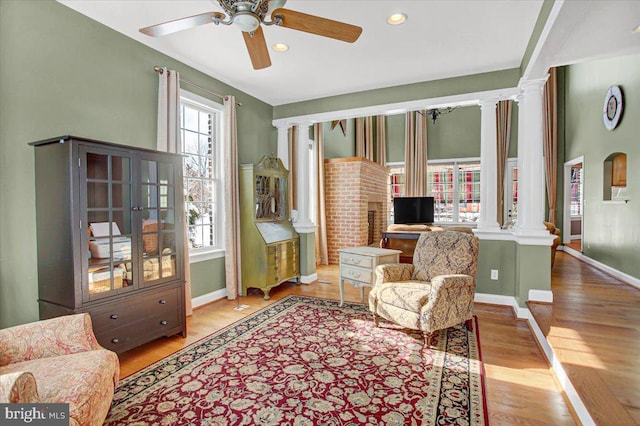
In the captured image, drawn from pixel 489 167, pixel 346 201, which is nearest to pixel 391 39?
pixel 489 167

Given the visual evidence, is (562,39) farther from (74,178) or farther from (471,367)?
(74,178)

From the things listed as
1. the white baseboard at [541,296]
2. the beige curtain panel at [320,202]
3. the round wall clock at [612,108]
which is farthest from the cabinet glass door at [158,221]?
the round wall clock at [612,108]

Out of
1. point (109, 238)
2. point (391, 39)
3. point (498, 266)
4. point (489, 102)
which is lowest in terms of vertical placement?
point (498, 266)

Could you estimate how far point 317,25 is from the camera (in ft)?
6.64

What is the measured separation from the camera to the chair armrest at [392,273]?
3137 mm

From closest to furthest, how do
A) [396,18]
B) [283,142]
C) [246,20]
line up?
[246,20] < [396,18] < [283,142]

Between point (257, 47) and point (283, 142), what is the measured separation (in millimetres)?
2803

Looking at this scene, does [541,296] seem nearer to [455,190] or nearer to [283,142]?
[283,142]

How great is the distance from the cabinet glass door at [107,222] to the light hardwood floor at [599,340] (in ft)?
10.1

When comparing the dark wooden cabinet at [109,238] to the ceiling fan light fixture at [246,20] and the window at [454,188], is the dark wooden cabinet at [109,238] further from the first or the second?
the window at [454,188]

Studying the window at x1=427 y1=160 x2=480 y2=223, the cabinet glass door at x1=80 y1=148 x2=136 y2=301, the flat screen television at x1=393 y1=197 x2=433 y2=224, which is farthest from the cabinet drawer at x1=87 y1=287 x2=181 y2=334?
the window at x1=427 y1=160 x2=480 y2=223

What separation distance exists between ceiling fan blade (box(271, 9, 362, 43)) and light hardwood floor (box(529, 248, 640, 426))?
249 centimetres

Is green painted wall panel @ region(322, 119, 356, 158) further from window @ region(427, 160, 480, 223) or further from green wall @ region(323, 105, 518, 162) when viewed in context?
window @ region(427, 160, 480, 223)

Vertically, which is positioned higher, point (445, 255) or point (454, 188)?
point (454, 188)
